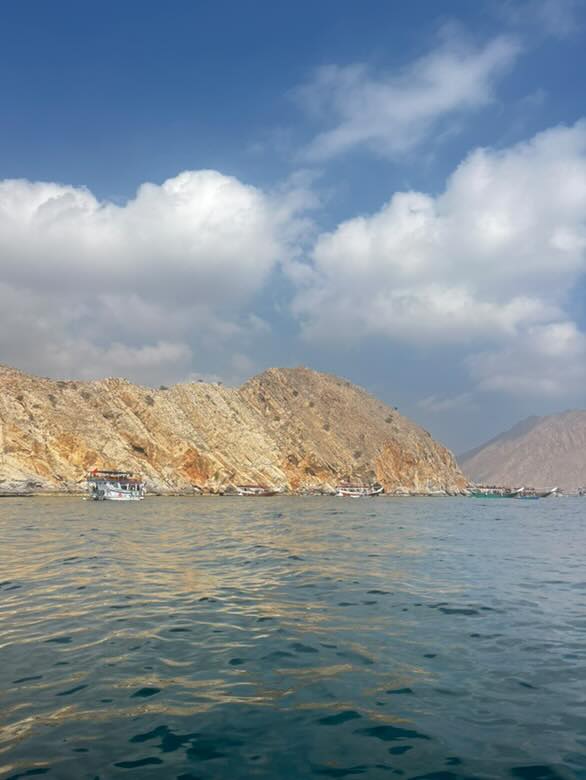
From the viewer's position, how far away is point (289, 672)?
10.2 metres

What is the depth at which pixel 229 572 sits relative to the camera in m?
21.4

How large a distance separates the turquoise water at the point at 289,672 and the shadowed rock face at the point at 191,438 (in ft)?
306

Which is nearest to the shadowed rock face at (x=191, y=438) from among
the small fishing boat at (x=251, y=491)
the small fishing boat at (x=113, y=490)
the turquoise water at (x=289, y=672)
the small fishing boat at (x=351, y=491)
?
the small fishing boat at (x=251, y=491)

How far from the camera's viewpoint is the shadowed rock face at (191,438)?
362 feet

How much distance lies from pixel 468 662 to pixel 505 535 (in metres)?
33.2

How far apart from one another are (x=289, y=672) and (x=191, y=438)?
130056 mm

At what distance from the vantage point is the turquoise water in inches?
277

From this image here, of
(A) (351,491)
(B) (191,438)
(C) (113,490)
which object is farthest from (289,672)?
(A) (351,491)

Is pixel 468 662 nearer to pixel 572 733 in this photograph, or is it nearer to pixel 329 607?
pixel 572 733

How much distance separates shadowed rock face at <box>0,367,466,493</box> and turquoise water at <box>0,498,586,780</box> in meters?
93.4

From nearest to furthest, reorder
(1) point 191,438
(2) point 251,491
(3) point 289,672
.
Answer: (3) point 289,672 < (2) point 251,491 < (1) point 191,438

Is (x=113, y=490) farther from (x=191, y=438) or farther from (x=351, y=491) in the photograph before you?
(x=351, y=491)

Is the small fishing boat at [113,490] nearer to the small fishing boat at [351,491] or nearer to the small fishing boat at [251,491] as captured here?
the small fishing boat at [251,491]

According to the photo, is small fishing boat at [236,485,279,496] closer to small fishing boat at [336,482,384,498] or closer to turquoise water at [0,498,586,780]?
small fishing boat at [336,482,384,498]
